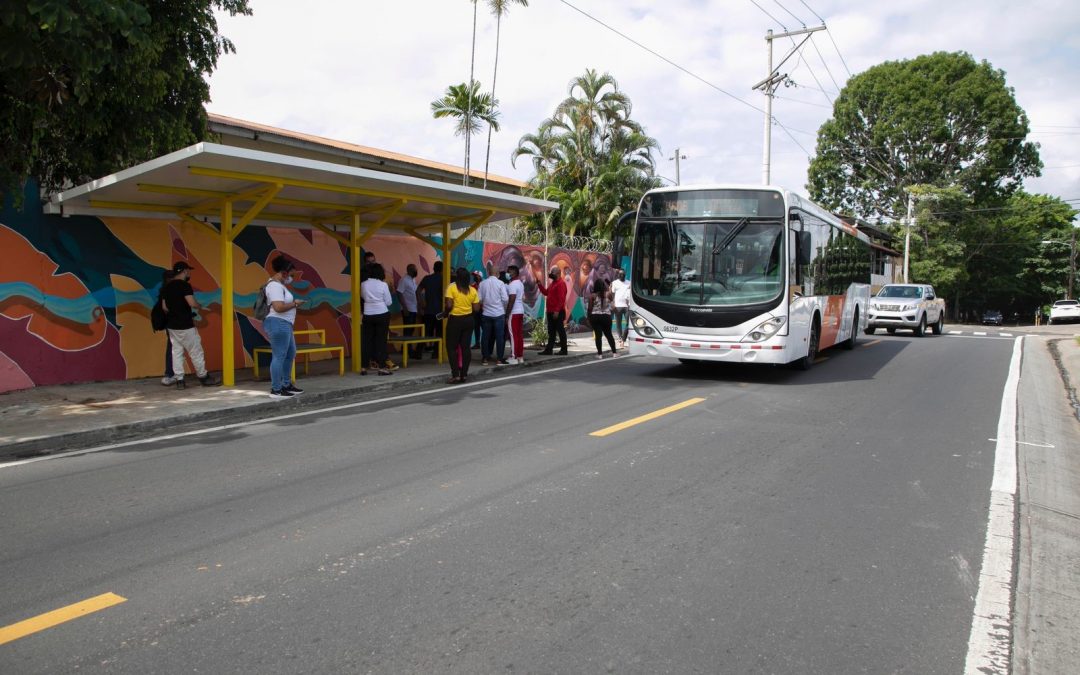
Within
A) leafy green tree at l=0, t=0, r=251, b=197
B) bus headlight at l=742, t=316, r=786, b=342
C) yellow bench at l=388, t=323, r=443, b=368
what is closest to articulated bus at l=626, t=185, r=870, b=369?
bus headlight at l=742, t=316, r=786, b=342

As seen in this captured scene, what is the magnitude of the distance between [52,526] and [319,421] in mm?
3700

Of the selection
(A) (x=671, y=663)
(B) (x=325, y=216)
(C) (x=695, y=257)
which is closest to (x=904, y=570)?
(A) (x=671, y=663)

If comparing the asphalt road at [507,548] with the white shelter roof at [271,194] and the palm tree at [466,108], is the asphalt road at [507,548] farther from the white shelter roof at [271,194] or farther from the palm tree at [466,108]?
the palm tree at [466,108]

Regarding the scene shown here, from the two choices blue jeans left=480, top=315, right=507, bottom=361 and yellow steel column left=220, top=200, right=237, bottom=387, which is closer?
A: yellow steel column left=220, top=200, right=237, bottom=387

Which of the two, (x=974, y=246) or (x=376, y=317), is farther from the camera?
(x=974, y=246)

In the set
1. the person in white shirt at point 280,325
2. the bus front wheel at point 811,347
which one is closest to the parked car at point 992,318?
the bus front wheel at point 811,347

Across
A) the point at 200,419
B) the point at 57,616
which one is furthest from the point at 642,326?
the point at 57,616

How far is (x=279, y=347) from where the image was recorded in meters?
9.91

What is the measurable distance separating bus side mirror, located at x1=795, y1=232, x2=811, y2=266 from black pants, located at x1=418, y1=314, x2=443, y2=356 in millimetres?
6873

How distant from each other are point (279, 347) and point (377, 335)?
2353 millimetres

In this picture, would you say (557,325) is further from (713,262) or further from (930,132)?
(930,132)

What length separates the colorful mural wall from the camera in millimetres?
9992

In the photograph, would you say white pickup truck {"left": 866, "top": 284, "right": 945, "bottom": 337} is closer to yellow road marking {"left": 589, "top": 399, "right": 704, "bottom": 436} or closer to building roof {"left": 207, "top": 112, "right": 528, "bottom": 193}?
building roof {"left": 207, "top": 112, "right": 528, "bottom": 193}

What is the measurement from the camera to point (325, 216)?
44.3ft
